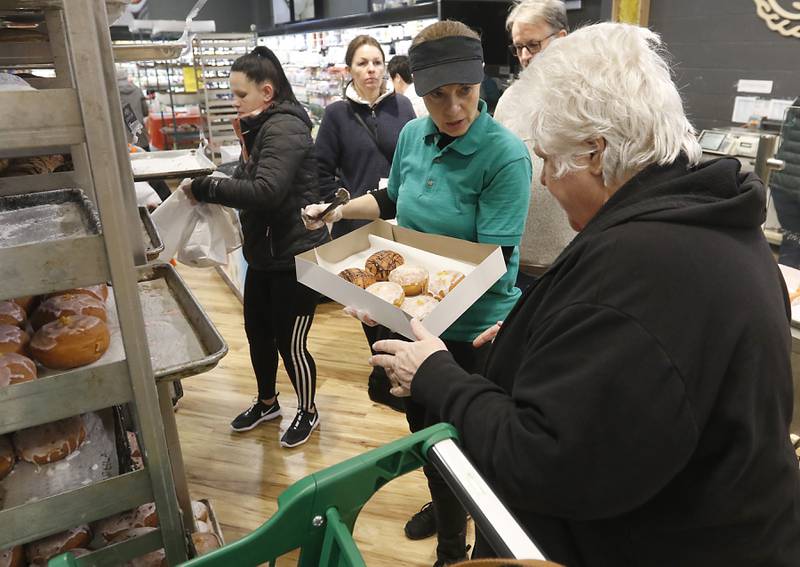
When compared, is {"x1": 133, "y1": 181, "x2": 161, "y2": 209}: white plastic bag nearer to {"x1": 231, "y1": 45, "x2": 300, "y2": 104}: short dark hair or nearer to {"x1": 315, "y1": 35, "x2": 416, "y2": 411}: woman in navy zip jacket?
{"x1": 231, "y1": 45, "x2": 300, "y2": 104}: short dark hair

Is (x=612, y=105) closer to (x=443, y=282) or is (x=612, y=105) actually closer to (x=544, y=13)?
(x=443, y=282)

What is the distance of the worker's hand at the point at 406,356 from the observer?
117 centimetres

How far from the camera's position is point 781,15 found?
435cm

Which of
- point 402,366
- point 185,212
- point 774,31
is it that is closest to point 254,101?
point 185,212

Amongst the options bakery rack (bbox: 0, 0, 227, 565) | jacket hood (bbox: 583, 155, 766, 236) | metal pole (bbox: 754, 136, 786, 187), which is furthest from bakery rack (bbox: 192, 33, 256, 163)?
jacket hood (bbox: 583, 155, 766, 236)

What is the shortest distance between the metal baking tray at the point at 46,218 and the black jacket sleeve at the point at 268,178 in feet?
3.16

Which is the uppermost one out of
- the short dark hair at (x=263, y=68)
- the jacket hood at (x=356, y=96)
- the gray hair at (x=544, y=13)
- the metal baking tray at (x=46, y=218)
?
the gray hair at (x=544, y=13)

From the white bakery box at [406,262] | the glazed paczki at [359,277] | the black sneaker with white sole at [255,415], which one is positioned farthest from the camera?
the black sneaker with white sole at [255,415]

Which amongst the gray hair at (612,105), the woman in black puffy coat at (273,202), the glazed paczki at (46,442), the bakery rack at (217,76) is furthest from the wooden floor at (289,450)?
the bakery rack at (217,76)

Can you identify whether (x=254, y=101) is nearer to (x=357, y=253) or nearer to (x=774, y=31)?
Answer: (x=357, y=253)

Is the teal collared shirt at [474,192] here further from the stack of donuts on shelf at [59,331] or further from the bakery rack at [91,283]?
the stack of donuts on shelf at [59,331]

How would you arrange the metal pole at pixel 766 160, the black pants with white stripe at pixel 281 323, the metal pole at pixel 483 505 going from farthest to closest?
the black pants with white stripe at pixel 281 323
the metal pole at pixel 766 160
the metal pole at pixel 483 505

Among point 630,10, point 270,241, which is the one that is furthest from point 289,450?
point 630,10

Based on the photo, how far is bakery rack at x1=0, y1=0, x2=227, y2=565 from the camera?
78 centimetres
